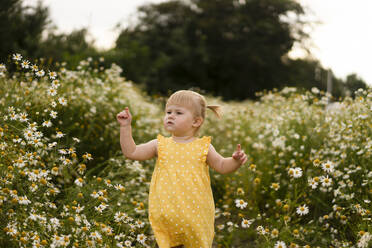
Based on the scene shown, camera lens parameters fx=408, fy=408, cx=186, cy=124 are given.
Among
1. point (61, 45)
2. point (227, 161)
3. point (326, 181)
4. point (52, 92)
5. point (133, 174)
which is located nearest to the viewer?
point (227, 161)

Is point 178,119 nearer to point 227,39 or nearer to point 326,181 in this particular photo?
point 326,181

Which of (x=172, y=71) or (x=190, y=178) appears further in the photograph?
(x=172, y=71)

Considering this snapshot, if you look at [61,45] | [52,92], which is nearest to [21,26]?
[61,45]

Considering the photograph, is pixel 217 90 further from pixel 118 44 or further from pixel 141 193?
A: pixel 141 193

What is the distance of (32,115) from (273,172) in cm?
237

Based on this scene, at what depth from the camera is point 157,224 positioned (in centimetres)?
245

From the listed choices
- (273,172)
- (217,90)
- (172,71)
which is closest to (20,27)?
(273,172)

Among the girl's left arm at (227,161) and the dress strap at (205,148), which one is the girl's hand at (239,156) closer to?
the girl's left arm at (227,161)

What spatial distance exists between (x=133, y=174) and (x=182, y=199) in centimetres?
162

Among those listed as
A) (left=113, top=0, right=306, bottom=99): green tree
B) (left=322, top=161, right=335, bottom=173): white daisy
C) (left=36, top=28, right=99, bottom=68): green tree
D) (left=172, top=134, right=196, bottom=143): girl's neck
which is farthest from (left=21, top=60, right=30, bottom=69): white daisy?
(left=113, top=0, right=306, bottom=99): green tree

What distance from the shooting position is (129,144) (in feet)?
8.39

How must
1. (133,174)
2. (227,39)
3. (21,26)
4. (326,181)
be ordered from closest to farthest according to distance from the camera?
(326,181)
(133,174)
(21,26)
(227,39)

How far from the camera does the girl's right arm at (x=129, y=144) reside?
2.54 meters

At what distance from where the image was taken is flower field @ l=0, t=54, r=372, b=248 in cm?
264
